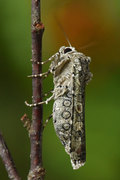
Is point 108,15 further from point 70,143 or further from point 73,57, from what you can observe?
point 70,143

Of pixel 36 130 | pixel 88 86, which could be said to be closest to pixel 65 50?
pixel 88 86

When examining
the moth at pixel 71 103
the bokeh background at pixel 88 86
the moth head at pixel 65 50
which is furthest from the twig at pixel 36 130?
the bokeh background at pixel 88 86

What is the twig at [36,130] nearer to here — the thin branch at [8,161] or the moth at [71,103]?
the thin branch at [8,161]

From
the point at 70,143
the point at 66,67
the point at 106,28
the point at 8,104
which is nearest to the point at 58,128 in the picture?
the point at 70,143

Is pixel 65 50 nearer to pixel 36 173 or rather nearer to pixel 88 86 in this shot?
pixel 88 86

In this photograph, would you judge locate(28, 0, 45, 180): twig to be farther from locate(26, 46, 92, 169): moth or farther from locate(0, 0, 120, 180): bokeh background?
locate(0, 0, 120, 180): bokeh background
